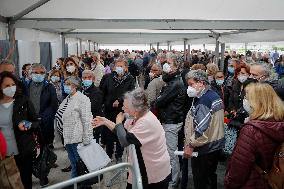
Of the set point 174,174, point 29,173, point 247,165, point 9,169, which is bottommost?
point 174,174

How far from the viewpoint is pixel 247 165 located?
2717mm

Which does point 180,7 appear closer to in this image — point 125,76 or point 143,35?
point 125,76

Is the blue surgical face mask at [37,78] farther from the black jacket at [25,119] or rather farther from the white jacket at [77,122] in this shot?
the black jacket at [25,119]

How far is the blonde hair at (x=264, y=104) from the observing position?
8.94 ft

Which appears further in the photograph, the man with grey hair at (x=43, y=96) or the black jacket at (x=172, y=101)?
the man with grey hair at (x=43, y=96)

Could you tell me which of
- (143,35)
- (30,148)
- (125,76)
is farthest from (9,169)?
(143,35)

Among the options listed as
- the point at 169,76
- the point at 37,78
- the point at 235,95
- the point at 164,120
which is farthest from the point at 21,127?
the point at 235,95

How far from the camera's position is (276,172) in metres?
2.75

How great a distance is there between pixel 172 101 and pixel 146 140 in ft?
5.80

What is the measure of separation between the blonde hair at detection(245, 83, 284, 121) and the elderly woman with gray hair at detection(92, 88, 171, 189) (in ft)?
2.96

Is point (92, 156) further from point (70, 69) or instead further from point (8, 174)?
point (70, 69)

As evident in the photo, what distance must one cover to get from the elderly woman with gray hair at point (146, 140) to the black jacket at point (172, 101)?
143 centimetres


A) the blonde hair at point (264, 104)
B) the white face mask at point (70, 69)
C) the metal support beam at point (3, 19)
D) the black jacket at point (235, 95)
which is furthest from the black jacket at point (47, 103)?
the blonde hair at point (264, 104)

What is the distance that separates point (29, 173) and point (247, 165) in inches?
104
